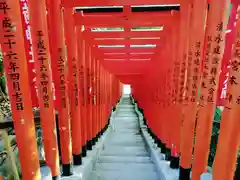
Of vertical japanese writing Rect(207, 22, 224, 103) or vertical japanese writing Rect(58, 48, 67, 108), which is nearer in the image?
vertical japanese writing Rect(207, 22, 224, 103)

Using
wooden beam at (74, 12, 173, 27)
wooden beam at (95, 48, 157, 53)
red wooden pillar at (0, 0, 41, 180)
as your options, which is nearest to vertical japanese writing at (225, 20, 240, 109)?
red wooden pillar at (0, 0, 41, 180)

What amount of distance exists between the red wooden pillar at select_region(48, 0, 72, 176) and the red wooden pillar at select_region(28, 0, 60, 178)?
0.77 m

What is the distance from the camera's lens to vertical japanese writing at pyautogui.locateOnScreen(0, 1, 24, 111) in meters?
2.13

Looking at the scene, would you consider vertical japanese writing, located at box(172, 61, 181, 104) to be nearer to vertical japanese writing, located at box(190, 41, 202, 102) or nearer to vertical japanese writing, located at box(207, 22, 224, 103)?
vertical japanese writing, located at box(190, 41, 202, 102)

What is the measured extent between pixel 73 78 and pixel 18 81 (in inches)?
101

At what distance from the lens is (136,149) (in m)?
8.30

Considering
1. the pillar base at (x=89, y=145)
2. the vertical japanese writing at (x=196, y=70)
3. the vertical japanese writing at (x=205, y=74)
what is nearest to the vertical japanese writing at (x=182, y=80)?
the vertical japanese writing at (x=196, y=70)

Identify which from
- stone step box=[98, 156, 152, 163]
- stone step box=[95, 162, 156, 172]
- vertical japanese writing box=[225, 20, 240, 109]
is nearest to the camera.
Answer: vertical japanese writing box=[225, 20, 240, 109]

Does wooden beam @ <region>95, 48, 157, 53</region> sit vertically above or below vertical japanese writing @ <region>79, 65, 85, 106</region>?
above

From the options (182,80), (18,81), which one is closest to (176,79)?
(182,80)

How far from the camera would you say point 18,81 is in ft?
7.58

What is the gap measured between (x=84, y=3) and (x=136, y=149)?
5.84 m

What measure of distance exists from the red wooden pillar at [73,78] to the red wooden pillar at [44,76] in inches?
59.8

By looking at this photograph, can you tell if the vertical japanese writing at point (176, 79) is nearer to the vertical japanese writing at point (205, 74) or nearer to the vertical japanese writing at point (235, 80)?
the vertical japanese writing at point (205, 74)
